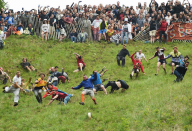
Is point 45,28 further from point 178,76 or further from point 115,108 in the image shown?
point 115,108

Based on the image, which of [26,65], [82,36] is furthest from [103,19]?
[26,65]

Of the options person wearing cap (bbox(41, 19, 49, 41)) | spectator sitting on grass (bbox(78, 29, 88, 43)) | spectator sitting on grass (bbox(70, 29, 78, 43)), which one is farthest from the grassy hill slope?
spectator sitting on grass (bbox(78, 29, 88, 43))

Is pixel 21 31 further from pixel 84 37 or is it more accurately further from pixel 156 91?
pixel 156 91

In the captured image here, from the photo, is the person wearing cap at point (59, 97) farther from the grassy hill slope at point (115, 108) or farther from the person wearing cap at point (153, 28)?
the person wearing cap at point (153, 28)

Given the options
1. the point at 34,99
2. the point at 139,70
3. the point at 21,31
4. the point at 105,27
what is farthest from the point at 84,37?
the point at 34,99

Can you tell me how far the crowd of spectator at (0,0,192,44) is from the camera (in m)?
22.5

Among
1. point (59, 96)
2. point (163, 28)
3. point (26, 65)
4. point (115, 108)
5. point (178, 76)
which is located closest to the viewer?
point (115, 108)

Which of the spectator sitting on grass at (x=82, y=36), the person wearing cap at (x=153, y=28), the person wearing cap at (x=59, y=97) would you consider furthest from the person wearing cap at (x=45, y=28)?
the person wearing cap at (x=59, y=97)

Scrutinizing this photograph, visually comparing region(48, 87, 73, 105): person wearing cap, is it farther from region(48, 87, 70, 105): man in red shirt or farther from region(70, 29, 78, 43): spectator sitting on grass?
region(70, 29, 78, 43): spectator sitting on grass

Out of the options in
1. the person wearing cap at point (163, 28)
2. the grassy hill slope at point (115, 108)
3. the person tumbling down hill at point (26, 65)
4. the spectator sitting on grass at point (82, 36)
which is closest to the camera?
the grassy hill slope at point (115, 108)

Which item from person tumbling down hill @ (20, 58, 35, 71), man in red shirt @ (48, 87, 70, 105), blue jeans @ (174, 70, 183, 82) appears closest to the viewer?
man in red shirt @ (48, 87, 70, 105)

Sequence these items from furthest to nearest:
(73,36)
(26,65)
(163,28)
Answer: (73,36), (163,28), (26,65)

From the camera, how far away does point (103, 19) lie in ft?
74.1

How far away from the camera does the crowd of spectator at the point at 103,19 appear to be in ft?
74.0
